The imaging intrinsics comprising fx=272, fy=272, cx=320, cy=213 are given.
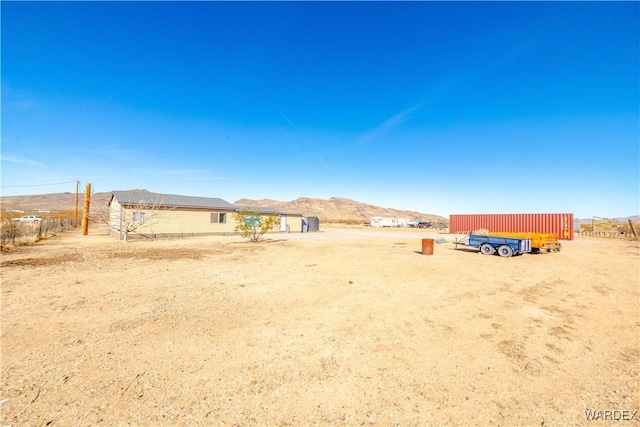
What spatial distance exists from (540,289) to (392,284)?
4.87 meters

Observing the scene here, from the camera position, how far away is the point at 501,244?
1678 centimetres

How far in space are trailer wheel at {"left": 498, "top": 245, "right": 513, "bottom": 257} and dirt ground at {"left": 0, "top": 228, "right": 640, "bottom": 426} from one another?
21.1ft

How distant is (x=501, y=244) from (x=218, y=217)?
2561 centimetres

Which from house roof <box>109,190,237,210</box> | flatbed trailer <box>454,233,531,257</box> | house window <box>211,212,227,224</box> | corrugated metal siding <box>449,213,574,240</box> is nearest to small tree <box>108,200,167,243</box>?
house roof <box>109,190,237,210</box>

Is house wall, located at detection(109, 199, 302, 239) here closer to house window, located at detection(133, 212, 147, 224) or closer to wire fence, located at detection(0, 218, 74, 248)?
house window, located at detection(133, 212, 147, 224)

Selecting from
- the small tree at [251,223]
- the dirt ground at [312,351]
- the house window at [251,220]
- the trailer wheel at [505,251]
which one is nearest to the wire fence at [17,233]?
the dirt ground at [312,351]

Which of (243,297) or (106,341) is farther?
(243,297)

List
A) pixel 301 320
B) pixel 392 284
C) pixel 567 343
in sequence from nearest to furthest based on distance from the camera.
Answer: pixel 567 343 → pixel 301 320 → pixel 392 284

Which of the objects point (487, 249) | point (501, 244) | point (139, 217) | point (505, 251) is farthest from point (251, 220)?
point (505, 251)

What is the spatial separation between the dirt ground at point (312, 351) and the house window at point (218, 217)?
19524 mm

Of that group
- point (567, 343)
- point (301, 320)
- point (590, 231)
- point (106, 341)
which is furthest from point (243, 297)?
point (590, 231)

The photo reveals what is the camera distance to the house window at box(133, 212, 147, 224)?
2346 centimetres

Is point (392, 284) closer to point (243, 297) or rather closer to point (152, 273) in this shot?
point (243, 297)

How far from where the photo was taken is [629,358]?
4.88 meters
